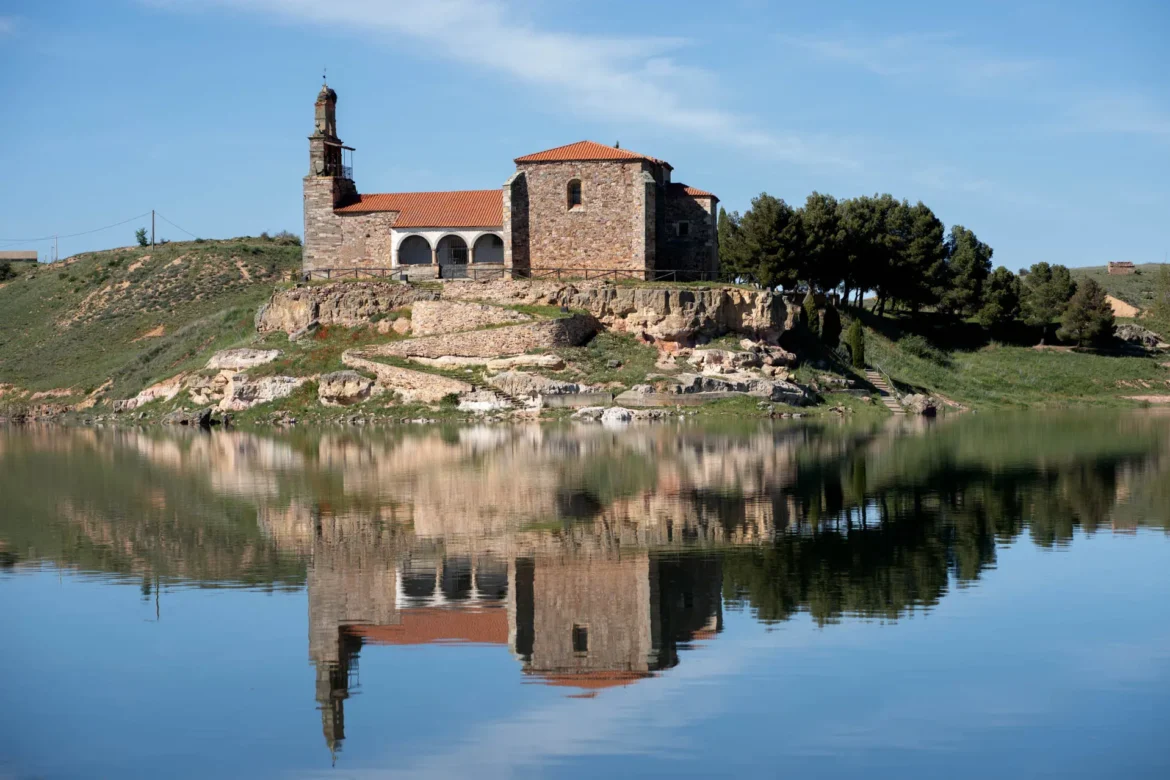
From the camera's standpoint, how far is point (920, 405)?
46844 mm

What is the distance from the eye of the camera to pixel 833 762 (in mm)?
8352

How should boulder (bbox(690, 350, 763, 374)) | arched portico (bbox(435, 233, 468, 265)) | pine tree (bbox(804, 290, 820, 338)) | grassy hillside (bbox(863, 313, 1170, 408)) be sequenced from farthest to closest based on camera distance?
pine tree (bbox(804, 290, 820, 338)) < grassy hillside (bbox(863, 313, 1170, 408)) < arched portico (bbox(435, 233, 468, 265)) < boulder (bbox(690, 350, 763, 374))

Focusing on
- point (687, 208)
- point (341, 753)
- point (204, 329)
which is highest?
point (687, 208)

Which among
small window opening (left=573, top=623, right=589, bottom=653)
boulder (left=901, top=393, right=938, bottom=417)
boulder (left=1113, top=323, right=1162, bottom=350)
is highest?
boulder (left=1113, top=323, right=1162, bottom=350)

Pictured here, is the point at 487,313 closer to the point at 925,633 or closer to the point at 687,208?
the point at 687,208

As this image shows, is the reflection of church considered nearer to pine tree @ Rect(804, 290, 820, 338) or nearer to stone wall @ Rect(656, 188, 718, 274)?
stone wall @ Rect(656, 188, 718, 274)

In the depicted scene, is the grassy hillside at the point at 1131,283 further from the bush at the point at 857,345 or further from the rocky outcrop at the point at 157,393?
the rocky outcrop at the point at 157,393

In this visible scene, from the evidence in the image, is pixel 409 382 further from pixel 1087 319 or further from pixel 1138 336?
pixel 1138 336

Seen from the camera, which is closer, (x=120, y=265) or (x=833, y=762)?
(x=833, y=762)

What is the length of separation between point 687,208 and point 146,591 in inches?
1567

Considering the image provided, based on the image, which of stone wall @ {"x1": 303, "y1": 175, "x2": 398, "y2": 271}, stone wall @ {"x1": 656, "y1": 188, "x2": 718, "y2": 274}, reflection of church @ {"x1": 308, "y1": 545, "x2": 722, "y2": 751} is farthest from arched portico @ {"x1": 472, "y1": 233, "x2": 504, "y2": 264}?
reflection of church @ {"x1": 308, "y1": 545, "x2": 722, "y2": 751}

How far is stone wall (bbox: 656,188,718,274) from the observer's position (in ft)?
171

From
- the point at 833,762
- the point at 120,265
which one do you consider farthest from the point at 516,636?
the point at 120,265

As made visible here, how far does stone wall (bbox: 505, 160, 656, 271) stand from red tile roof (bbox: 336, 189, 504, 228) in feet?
6.05
